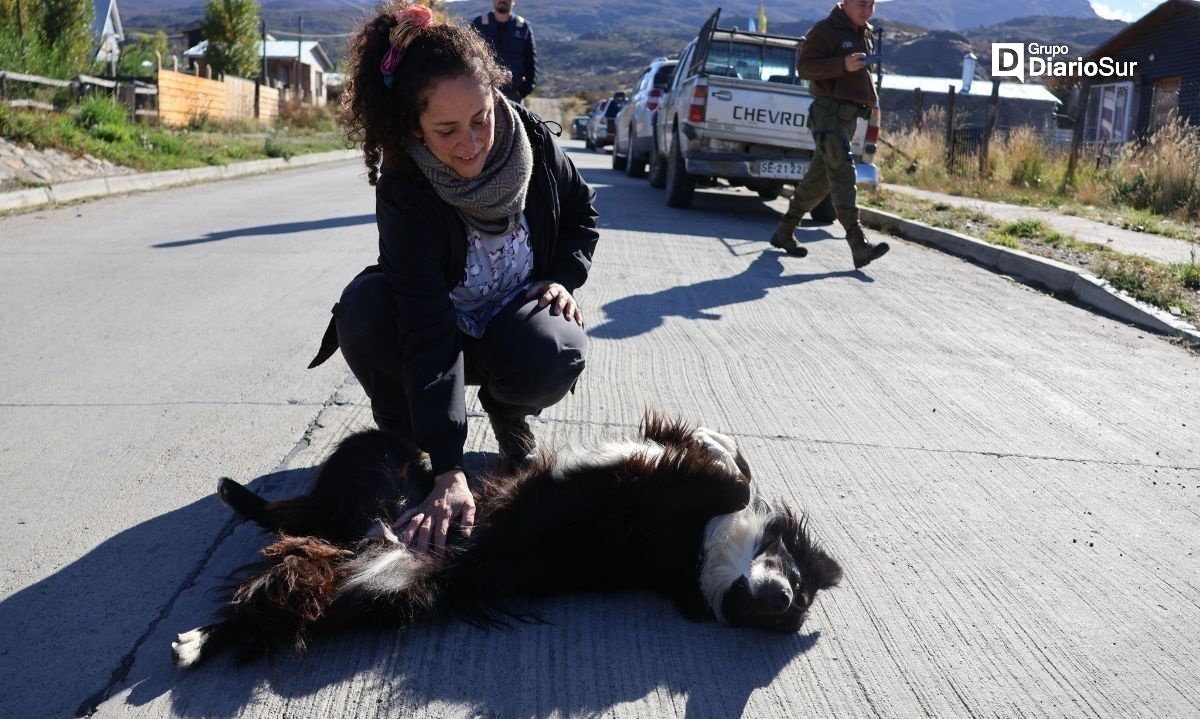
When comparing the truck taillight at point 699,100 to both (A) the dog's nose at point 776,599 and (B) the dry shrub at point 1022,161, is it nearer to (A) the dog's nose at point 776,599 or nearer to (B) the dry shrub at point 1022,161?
(B) the dry shrub at point 1022,161

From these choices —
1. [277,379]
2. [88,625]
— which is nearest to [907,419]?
[277,379]

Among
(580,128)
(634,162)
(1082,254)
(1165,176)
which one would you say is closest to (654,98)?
(634,162)

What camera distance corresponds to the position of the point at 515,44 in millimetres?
10414

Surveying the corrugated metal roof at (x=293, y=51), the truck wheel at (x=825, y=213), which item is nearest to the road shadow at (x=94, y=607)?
the truck wheel at (x=825, y=213)

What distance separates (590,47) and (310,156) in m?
154

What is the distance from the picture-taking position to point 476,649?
102 inches

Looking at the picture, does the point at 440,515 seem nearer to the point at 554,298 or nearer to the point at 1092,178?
the point at 554,298

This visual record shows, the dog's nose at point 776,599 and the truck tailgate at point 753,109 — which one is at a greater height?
the truck tailgate at point 753,109

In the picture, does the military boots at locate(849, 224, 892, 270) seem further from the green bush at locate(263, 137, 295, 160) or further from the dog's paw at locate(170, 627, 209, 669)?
the green bush at locate(263, 137, 295, 160)

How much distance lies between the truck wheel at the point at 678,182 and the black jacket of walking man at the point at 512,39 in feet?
7.84

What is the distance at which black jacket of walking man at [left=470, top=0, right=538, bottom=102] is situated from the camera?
10.3 m

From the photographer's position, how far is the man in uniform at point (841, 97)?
838cm

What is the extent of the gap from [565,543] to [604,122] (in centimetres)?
3284

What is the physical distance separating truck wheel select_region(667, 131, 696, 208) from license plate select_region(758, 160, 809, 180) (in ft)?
3.81
